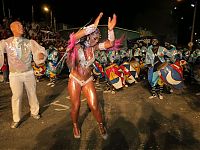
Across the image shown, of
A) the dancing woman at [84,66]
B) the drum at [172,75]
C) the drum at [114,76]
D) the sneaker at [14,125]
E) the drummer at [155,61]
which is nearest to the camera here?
the dancing woman at [84,66]

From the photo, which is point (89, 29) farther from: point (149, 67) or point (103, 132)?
point (149, 67)

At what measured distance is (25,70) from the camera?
430cm

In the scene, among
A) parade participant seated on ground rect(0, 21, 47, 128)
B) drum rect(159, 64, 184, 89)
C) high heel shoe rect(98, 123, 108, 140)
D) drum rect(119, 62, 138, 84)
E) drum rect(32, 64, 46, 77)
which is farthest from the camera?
drum rect(32, 64, 46, 77)

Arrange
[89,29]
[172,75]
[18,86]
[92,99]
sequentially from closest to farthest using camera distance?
[89,29] → [92,99] → [18,86] → [172,75]

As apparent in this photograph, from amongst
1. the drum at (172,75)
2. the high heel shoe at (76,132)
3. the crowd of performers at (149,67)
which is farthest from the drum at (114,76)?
the high heel shoe at (76,132)

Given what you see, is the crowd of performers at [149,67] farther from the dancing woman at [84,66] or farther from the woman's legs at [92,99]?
the woman's legs at [92,99]

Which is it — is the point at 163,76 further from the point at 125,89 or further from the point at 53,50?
the point at 53,50

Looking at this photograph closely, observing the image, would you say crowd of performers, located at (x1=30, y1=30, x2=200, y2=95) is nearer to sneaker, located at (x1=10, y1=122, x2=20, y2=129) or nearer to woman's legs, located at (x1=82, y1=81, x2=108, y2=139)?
woman's legs, located at (x1=82, y1=81, x2=108, y2=139)

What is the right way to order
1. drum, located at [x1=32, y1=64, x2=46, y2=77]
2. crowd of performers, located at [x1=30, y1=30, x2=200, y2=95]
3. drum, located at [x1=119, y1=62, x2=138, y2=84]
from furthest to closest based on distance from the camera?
1. drum, located at [x1=32, y1=64, x2=46, y2=77]
2. drum, located at [x1=119, y1=62, x2=138, y2=84]
3. crowd of performers, located at [x1=30, y1=30, x2=200, y2=95]

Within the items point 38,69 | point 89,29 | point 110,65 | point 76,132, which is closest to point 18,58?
point 89,29

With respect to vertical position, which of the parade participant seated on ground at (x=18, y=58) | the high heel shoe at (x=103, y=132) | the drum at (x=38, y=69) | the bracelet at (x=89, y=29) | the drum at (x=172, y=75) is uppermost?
the bracelet at (x=89, y=29)

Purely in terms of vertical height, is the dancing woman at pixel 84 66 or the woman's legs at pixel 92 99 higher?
the dancing woman at pixel 84 66

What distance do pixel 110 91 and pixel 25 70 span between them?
11.1 feet

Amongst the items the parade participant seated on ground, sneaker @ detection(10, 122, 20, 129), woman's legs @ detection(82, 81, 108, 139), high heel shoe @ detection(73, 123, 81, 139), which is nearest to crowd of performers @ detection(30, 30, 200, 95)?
the parade participant seated on ground
